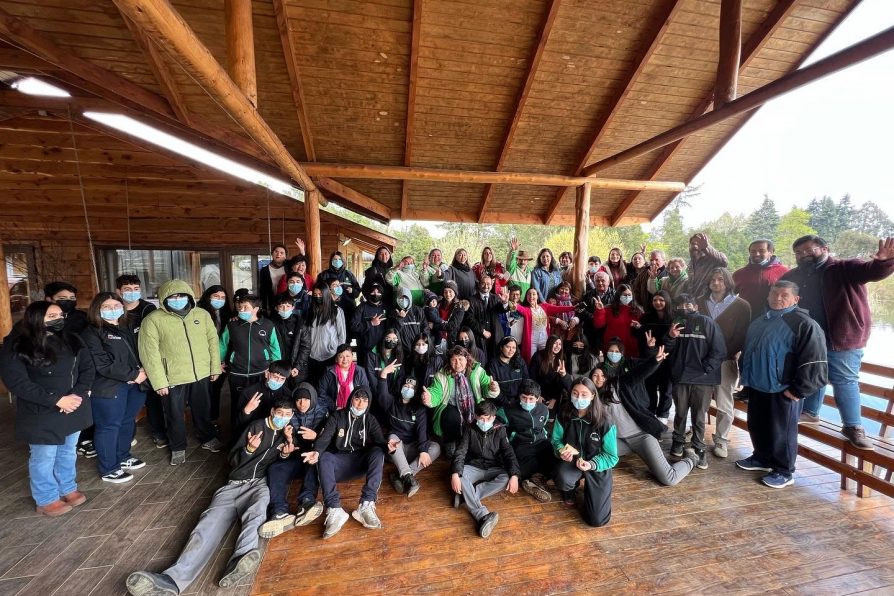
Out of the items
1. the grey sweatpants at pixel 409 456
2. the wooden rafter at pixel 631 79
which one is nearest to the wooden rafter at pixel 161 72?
the grey sweatpants at pixel 409 456

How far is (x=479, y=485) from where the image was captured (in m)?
3.56

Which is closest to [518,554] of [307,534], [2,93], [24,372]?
[307,534]

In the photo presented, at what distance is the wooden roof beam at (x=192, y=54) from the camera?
2.06 meters

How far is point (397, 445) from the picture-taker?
376 centimetres

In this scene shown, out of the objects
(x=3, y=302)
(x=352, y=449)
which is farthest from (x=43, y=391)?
(x=3, y=302)

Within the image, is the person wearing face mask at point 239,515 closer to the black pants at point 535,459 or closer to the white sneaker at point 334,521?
the white sneaker at point 334,521

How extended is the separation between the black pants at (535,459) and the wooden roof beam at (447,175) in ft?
17.5

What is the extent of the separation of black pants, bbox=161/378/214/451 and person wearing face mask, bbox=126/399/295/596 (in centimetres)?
117

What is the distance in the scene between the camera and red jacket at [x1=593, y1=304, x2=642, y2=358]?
15.9 ft

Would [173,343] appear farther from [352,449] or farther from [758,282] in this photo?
[758,282]

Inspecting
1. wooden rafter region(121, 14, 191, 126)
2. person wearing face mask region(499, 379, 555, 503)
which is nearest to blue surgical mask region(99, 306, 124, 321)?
wooden rafter region(121, 14, 191, 126)

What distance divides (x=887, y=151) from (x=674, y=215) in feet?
137

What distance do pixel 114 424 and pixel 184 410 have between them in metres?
0.58

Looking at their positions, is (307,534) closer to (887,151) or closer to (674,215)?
(674,215)
